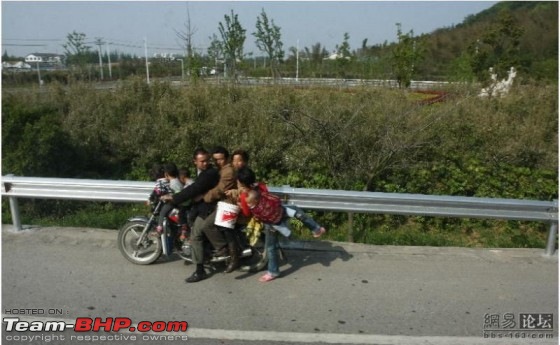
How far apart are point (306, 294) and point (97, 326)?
1.84m

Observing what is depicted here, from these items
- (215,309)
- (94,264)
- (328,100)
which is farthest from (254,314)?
(328,100)

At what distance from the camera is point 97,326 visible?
3412 millimetres

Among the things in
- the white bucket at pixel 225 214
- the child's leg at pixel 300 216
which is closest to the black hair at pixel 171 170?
the white bucket at pixel 225 214

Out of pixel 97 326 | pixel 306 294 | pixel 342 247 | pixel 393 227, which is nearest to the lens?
pixel 97 326

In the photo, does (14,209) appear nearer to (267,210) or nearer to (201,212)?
(201,212)

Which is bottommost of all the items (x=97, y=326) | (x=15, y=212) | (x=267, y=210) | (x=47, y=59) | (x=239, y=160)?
(x=97, y=326)

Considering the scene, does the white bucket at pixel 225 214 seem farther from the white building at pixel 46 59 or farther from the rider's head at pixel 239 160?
the white building at pixel 46 59

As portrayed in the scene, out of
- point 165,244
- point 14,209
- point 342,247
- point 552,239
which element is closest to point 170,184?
point 165,244

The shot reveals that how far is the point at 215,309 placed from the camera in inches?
145

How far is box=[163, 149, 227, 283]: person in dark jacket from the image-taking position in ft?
13.9

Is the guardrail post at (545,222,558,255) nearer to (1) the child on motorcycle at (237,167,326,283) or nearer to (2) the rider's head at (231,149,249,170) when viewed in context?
(1) the child on motorcycle at (237,167,326,283)

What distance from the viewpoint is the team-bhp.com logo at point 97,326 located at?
133 inches

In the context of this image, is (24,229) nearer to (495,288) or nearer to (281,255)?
(281,255)

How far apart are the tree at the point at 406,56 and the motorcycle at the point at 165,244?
9.90m
